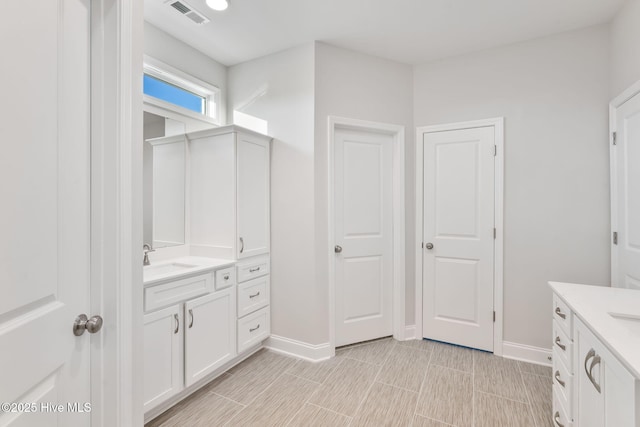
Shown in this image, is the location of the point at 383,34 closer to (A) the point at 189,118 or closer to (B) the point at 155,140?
(A) the point at 189,118

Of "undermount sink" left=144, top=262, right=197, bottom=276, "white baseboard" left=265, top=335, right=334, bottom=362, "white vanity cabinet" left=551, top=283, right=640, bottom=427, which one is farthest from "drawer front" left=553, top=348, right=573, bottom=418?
"undermount sink" left=144, top=262, right=197, bottom=276

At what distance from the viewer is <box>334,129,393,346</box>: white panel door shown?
2779mm

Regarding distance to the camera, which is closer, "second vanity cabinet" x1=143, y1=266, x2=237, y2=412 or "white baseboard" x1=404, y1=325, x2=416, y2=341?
"second vanity cabinet" x1=143, y1=266, x2=237, y2=412

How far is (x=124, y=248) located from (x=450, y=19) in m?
2.65

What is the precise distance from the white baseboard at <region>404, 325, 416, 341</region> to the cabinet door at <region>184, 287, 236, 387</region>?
166 centimetres

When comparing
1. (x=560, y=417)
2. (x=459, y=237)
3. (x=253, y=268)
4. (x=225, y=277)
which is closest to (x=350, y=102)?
(x=459, y=237)

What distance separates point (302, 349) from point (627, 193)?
8.91 feet

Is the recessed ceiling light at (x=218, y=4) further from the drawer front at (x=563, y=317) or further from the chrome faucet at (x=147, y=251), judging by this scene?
the drawer front at (x=563, y=317)

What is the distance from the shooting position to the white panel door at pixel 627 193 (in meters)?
1.93

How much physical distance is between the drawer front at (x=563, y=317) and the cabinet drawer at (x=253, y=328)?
2.11 metres

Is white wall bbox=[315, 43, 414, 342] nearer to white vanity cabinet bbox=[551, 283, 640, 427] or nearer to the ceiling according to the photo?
the ceiling

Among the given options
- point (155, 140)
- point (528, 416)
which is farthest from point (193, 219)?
point (528, 416)

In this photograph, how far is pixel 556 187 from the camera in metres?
2.44

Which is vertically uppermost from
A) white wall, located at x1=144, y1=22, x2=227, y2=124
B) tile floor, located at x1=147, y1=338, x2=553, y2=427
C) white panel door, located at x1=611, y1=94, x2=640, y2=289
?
white wall, located at x1=144, y1=22, x2=227, y2=124
